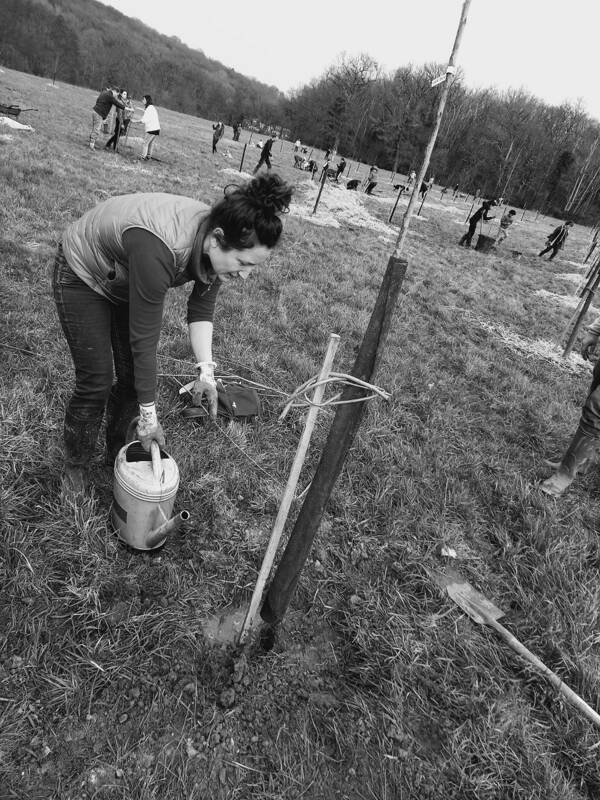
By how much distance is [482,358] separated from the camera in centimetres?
571

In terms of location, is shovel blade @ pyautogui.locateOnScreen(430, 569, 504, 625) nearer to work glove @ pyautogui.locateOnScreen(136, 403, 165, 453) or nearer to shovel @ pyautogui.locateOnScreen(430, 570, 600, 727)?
shovel @ pyautogui.locateOnScreen(430, 570, 600, 727)

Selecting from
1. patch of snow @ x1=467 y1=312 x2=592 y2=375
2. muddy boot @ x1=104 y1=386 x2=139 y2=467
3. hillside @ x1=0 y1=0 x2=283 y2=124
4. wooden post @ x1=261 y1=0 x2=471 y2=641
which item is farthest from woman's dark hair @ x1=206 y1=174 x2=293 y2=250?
hillside @ x1=0 y1=0 x2=283 y2=124

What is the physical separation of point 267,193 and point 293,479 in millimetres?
990

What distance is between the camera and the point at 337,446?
1.54m

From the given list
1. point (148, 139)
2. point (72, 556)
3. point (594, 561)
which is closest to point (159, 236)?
point (72, 556)

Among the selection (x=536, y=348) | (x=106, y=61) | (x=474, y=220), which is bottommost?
(x=536, y=348)

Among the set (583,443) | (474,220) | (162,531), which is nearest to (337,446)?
(162,531)

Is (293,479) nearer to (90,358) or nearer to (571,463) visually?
(90,358)

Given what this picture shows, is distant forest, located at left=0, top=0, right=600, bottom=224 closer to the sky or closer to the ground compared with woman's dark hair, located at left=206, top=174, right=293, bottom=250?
closer to the sky

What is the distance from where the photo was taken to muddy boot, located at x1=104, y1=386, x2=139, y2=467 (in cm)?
230

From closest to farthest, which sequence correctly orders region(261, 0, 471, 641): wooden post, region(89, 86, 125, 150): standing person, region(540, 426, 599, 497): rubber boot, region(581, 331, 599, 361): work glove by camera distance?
region(261, 0, 471, 641): wooden post < region(540, 426, 599, 497): rubber boot < region(581, 331, 599, 361): work glove < region(89, 86, 125, 150): standing person

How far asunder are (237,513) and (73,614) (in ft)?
3.22

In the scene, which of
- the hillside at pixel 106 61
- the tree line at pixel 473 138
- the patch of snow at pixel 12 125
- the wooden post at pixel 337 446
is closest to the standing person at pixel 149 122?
the patch of snow at pixel 12 125

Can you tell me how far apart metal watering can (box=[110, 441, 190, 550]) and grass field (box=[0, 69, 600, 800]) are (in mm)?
149
